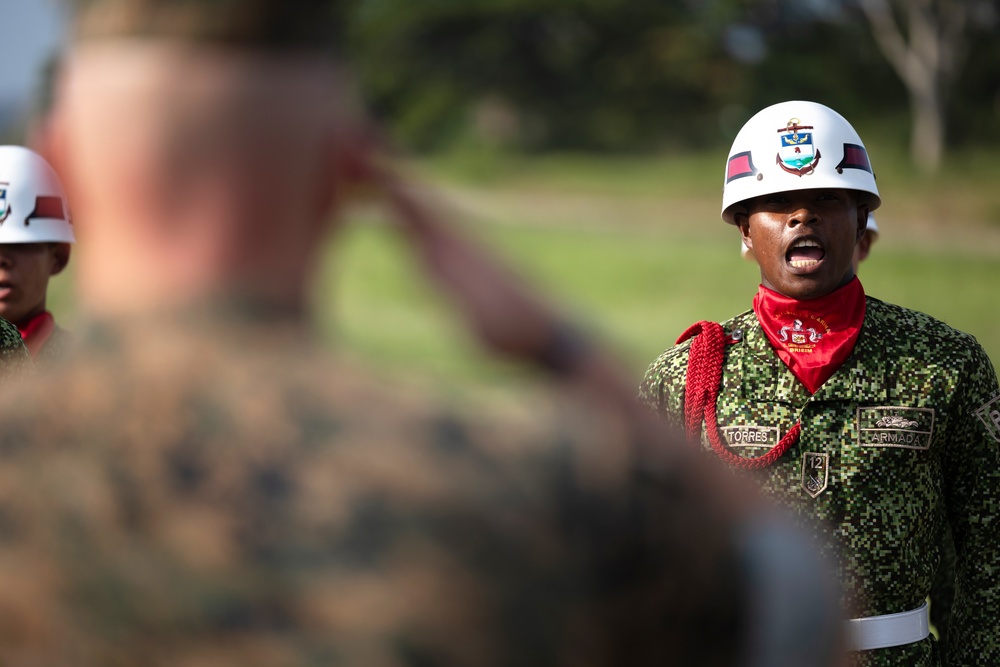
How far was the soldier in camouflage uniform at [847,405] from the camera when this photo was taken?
3.47 m

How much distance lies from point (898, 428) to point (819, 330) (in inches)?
13.5

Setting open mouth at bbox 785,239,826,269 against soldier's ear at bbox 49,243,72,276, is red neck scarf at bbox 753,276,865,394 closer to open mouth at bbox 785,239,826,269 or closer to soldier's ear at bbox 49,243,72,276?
open mouth at bbox 785,239,826,269

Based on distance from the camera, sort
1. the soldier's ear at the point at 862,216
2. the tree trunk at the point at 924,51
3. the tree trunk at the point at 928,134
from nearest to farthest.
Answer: the soldier's ear at the point at 862,216, the tree trunk at the point at 928,134, the tree trunk at the point at 924,51

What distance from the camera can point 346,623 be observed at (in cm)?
113

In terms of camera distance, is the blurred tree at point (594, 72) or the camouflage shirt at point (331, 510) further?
the blurred tree at point (594, 72)

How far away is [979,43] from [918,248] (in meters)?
6.99

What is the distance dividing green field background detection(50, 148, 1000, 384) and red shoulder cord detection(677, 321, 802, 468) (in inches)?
554

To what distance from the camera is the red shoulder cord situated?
3.64m

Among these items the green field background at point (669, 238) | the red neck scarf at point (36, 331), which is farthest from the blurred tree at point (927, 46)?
the red neck scarf at point (36, 331)

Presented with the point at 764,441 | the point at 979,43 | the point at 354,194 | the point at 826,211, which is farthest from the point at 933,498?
the point at 979,43

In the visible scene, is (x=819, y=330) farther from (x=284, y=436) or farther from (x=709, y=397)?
(x=284, y=436)

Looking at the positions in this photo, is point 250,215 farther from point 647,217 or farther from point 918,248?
point 647,217

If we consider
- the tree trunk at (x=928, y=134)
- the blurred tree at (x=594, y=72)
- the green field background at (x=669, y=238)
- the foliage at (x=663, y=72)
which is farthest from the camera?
the blurred tree at (x=594, y=72)

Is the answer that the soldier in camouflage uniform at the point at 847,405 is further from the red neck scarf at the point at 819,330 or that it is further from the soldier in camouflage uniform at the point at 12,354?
the soldier in camouflage uniform at the point at 12,354
